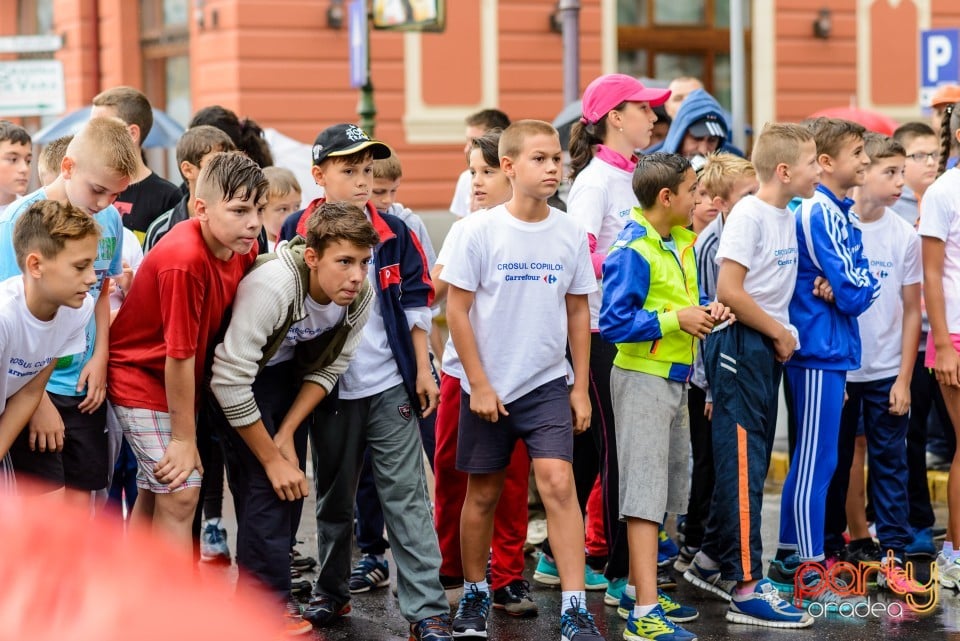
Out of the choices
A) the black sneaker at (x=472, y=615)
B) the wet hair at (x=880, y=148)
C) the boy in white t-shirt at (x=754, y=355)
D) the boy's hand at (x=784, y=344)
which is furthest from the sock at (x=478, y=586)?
the wet hair at (x=880, y=148)

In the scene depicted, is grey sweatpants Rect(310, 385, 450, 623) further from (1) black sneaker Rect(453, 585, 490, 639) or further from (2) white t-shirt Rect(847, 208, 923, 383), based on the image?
(2) white t-shirt Rect(847, 208, 923, 383)

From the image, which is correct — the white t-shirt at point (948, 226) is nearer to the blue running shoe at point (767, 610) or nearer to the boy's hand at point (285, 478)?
the blue running shoe at point (767, 610)

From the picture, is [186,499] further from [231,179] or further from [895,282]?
[895,282]

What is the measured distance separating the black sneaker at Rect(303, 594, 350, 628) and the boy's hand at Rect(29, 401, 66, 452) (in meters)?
1.20

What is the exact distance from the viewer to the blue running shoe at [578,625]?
16.9ft

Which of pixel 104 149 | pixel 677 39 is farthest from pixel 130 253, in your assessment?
pixel 677 39

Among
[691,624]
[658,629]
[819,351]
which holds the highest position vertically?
[819,351]

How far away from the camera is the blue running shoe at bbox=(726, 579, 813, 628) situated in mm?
5633

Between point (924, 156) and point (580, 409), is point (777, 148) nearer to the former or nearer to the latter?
point (580, 409)

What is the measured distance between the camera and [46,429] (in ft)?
16.2

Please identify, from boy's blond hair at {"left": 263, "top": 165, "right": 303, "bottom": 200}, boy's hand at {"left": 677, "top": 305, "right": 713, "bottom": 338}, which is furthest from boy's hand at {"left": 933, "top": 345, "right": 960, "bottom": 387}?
boy's blond hair at {"left": 263, "top": 165, "right": 303, "bottom": 200}

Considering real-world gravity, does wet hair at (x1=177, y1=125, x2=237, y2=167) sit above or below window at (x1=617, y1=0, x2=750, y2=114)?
below

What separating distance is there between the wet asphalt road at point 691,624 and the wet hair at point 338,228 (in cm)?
146

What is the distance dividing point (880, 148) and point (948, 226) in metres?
0.48
